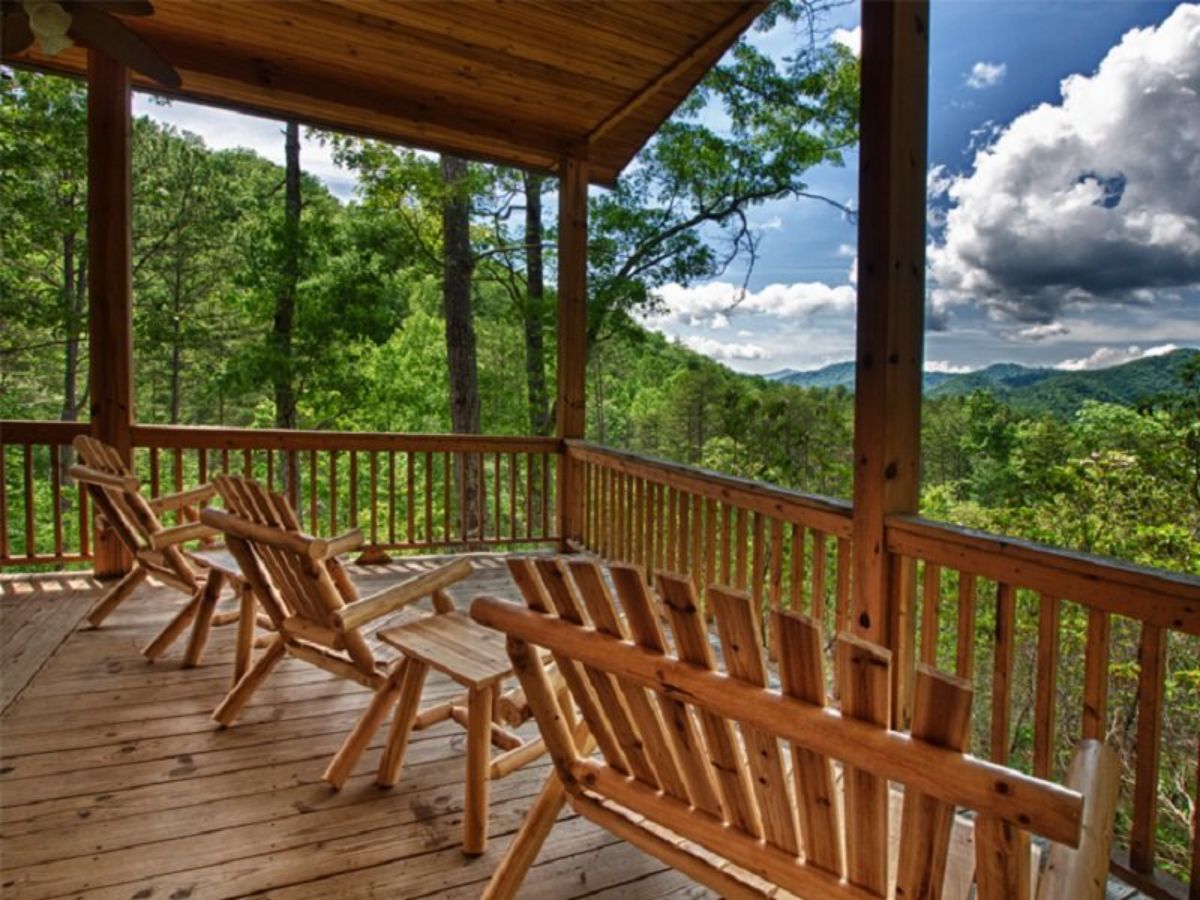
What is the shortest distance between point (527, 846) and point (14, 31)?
352 centimetres

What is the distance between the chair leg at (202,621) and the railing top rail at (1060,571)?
280cm

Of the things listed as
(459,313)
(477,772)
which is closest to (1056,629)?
(477,772)

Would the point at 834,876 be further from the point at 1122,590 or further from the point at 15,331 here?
the point at 15,331

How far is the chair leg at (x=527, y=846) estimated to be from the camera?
5.29ft

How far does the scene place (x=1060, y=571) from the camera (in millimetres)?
1803

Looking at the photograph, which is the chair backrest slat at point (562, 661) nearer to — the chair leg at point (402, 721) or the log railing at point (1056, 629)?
the chair leg at point (402, 721)

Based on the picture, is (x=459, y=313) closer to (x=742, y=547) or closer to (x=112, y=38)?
(x=112, y=38)

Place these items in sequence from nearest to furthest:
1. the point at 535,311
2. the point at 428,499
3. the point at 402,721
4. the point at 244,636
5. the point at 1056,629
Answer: the point at 1056,629 < the point at 402,721 < the point at 244,636 < the point at 428,499 < the point at 535,311

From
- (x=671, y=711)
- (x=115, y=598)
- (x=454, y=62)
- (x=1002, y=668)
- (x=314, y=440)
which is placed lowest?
(x=115, y=598)

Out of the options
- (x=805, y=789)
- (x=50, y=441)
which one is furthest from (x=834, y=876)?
(x=50, y=441)

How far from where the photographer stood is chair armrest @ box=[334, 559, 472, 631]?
2.01m

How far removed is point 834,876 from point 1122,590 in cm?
110

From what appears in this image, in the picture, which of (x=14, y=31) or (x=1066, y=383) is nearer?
(x=14, y=31)

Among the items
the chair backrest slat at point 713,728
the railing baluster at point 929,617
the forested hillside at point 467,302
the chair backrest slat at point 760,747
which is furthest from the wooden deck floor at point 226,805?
the forested hillside at point 467,302
